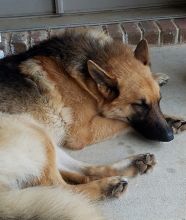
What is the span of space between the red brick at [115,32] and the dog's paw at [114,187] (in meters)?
1.82

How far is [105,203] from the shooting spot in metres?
2.31

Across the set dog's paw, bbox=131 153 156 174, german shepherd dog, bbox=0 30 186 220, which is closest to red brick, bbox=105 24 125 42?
german shepherd dog, bbox=0 30 186 220

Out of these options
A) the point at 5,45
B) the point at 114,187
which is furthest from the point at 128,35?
the point at 114,187

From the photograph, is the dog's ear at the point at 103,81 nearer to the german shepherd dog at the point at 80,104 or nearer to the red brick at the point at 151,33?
the german shepherd dog at the point at 80,104

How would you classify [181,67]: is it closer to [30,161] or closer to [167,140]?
[167,140]

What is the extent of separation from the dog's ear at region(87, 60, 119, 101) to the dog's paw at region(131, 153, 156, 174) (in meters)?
0.39

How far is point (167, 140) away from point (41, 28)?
1.88m

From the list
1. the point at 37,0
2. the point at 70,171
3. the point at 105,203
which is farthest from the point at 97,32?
the point at 37,0

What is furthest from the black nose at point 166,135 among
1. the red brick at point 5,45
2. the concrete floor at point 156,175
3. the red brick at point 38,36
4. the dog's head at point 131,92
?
the red brick at point 5,45

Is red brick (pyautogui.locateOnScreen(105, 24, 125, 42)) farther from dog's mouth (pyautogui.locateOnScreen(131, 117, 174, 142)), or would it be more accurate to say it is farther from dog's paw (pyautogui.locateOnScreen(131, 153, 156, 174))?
dog's paw (pyautogui.locateOnScreen(131, 153, 156, 174))

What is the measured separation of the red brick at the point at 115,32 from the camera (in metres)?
3.87

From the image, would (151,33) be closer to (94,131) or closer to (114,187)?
(94,131)

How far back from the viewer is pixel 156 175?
2508 millimetres

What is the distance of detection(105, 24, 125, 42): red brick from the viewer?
152 inches
